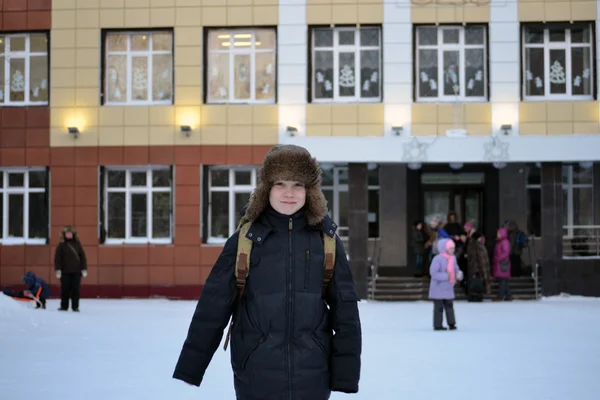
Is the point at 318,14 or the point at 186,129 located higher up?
the point at 318,14

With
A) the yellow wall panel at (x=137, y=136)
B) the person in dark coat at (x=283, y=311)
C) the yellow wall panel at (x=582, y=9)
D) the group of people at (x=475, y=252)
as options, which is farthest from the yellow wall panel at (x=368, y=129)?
the person in dark coat at (x=283, y=311)

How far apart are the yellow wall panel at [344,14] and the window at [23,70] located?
25.5 feet

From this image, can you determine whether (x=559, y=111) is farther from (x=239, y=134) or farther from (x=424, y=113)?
(x=239, y=134)

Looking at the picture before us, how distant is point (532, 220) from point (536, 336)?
44.6 ft

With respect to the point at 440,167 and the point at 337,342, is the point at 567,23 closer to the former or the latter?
the point at 440,167

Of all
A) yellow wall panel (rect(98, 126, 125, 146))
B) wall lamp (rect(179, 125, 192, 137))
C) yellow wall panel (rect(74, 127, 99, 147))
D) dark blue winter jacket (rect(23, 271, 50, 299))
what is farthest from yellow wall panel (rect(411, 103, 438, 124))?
dark blue winter jacket (rect(23, 271, 50, 299))

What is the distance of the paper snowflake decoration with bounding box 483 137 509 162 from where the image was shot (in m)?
24.0

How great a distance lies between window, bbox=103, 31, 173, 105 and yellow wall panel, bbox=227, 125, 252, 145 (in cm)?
190

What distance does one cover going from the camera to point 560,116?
2427 centimetres

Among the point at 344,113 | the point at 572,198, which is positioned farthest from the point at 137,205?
the point at 572,198

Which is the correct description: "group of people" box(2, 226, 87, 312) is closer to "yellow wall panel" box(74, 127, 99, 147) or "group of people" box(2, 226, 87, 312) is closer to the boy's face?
"yellow wall panel" box(74, 127, 99, 147)

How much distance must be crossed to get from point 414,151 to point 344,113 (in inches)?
79.9

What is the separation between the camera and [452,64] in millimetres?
24594

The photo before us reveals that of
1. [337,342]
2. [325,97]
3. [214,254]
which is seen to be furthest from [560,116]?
[337,342]
